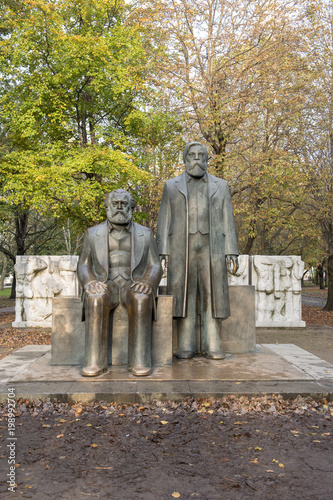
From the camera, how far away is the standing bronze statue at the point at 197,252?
5.73 metres

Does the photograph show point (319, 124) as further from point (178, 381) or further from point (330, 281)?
point (178, 381)

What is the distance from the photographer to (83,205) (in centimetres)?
1416

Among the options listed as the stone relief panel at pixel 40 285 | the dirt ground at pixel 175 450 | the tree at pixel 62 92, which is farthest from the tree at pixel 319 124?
the dirt ground at pixel 175 450

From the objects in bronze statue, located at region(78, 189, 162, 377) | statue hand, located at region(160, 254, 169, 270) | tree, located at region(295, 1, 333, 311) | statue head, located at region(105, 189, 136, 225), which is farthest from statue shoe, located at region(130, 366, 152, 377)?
tree, located at region(295, 1, 333, 311)

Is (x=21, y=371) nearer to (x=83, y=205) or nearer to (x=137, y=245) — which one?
(x=137, y=245)

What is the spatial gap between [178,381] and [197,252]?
5.46 feet

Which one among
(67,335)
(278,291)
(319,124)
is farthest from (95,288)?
(319,124)

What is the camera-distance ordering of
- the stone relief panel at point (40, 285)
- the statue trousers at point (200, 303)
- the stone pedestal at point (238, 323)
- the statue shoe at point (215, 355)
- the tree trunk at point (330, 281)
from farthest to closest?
the tree trunk at point (330, 281), the stone relief panel at point (40, 285), the stone pedestal at point (238, 323), the statue trousers at point (200, 303), the statue shoe at point (215, 355)

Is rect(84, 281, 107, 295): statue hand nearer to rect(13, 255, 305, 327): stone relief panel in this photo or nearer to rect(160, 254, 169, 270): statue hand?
rect(160, 254, 169, 270): statue hand

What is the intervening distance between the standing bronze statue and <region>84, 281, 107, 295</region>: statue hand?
994 mm

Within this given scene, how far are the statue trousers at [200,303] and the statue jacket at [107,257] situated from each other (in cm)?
60

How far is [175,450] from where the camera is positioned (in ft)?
11.0

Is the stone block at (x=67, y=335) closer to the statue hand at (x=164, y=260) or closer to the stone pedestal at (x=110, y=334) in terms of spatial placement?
the stone pedestal at (x=110, y=334)

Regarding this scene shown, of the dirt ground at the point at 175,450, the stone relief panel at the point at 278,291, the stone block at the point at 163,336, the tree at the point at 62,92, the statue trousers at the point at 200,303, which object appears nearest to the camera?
the dirt ground at the point at 175,450
